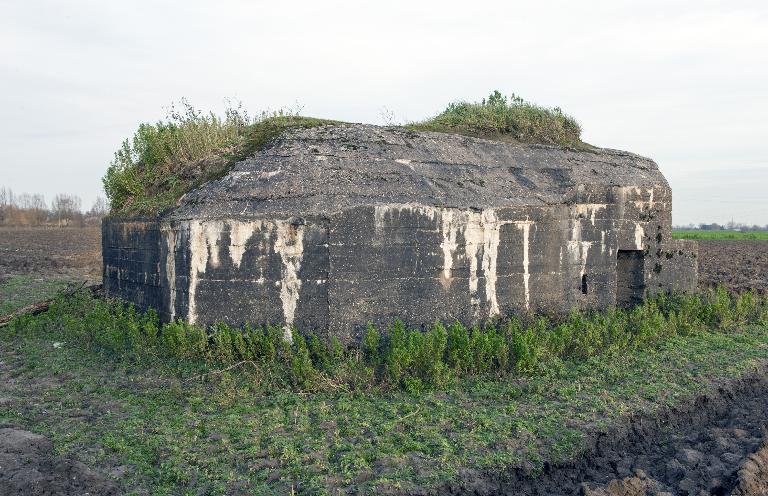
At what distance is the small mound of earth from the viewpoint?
14.1 feet

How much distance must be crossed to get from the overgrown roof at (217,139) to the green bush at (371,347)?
5.71ft

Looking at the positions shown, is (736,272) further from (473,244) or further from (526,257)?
(473,244)

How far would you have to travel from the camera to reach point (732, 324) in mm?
9781

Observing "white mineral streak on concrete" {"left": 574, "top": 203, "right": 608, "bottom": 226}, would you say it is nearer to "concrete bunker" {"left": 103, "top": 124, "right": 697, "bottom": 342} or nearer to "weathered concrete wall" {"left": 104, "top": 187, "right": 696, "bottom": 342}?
"concrete bunker" {"left": 103, "top": 124, "right": 697, "bottom": 342}

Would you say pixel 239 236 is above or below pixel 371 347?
above

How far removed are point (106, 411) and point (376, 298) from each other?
3.06m

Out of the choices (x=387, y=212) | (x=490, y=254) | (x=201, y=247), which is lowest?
(x=490, y=254)

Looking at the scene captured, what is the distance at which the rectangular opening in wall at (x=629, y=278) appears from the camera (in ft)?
33.9

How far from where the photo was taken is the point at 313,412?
18.6ft

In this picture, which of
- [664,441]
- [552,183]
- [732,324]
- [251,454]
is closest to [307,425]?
[251,454]

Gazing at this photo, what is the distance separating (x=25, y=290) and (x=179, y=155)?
7.17 meters

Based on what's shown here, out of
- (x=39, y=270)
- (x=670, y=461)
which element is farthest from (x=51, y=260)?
(x=670, y=461)

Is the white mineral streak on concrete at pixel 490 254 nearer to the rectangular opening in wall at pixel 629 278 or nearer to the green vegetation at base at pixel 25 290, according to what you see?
the rectangular opening in wall at pixel 629 278

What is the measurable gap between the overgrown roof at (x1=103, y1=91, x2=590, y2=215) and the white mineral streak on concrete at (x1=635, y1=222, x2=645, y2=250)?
65.7 inches
